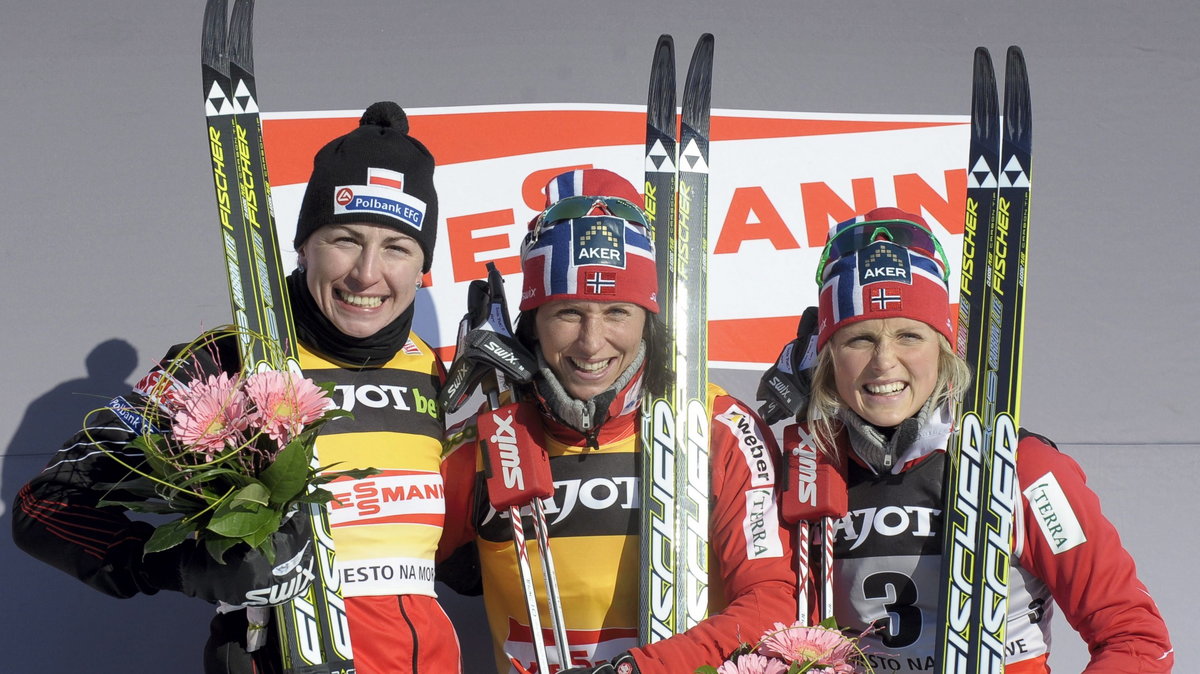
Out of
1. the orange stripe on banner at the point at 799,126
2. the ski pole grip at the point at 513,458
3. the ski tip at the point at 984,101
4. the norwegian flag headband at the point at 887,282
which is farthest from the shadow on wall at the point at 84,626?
the ski tip at the point at 984,101

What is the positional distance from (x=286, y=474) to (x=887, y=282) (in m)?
1.20

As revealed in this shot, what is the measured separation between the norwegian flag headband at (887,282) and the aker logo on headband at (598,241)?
0.44 metres

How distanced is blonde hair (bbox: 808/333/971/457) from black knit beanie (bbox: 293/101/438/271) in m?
0.88

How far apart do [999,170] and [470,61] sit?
1.72m

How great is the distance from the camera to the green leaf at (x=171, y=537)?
1831 millimetres

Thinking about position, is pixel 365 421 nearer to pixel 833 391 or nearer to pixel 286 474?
pixel 286 474

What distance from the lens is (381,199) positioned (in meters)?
2.33

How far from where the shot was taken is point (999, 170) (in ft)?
8.38

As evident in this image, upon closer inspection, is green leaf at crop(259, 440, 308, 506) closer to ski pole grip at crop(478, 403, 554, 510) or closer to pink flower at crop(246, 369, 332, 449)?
pink flower at crop(246, 369, 332, 449)

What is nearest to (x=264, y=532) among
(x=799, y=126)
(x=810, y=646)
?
(x=810, y=646)

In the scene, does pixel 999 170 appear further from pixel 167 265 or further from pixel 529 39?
pixel 167 265

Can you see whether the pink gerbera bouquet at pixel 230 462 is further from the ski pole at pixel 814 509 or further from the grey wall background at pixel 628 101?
the grey wall background at pixel 628 101

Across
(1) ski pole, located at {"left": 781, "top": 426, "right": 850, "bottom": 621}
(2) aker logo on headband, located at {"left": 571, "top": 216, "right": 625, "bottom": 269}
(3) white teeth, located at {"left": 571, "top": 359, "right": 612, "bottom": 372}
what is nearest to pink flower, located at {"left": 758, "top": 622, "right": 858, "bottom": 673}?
(1) ski pole, located at {"left": 781, "top": 426, "right": 850, "bottom": 621}

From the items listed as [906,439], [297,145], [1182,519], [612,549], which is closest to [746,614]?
[612,549]
